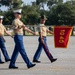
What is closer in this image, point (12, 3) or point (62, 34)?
point (62, 34)

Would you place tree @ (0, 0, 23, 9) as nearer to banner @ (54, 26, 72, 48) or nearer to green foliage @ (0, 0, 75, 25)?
green foliage @ (0, 0, 75, 25)

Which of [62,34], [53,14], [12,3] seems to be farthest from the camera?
[12,3]

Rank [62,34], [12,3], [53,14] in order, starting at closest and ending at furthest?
[62,34] < [53,14] < [12,3]

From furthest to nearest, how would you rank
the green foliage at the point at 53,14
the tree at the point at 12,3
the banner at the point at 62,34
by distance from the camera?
the tree at the point at 12,3, the green foliage at the point at 53,14, the banner at the point at 62,34

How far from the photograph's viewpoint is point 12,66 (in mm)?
11836

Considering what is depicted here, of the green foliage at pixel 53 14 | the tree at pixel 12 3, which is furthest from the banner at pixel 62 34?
the tree at pixel 12 3

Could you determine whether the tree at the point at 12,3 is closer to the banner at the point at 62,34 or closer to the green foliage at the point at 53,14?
the green foliage at the point at 53,14

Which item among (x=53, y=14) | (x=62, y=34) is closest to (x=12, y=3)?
(x=53, y=14)

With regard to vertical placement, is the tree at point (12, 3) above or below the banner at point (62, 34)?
below

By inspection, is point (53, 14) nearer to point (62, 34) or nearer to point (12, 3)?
point (12, 3)

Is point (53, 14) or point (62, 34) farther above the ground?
point (62, 34)

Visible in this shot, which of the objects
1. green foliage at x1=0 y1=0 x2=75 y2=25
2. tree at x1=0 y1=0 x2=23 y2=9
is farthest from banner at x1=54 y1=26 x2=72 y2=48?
tree at x1=0 y1=0 x2=23 y2=9

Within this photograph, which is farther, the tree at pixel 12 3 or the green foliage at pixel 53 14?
the tree at pixel 12 3

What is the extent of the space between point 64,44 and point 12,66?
187 centimetres
